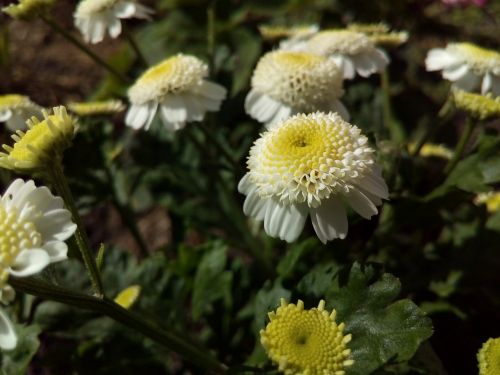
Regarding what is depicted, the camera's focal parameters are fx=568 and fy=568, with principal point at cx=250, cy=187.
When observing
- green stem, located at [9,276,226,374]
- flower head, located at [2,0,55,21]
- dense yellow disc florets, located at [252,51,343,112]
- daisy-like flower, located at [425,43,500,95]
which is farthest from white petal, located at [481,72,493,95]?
flower head, located at [2,0,55,21]

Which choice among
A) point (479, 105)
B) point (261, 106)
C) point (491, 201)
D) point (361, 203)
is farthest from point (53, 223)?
point (491, 201)

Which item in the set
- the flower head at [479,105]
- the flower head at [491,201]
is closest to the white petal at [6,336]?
the flower head at [479,105]

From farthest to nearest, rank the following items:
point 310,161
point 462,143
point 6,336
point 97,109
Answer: point 97,109
point 462,143
point 310,161
point 6,336

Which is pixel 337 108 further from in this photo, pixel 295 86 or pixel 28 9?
pixel 28 9

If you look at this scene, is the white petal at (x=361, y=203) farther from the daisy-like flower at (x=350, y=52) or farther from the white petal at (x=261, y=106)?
the daisy-like flower at (x=350, y=52)

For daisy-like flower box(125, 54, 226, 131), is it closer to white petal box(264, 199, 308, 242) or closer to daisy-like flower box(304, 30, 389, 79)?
daisy-like flower box(304, 30, 389, 79)
